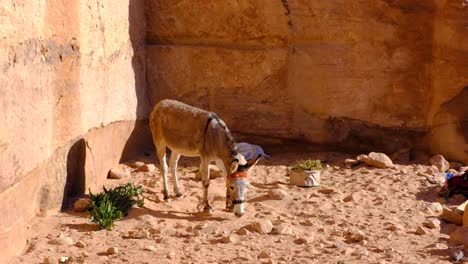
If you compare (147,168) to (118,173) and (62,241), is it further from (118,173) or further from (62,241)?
(62,241)

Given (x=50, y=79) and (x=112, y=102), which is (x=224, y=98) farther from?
(x=50, y=79)

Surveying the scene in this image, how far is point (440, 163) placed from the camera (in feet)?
36.9

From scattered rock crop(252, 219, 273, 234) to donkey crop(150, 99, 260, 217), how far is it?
0.40 m

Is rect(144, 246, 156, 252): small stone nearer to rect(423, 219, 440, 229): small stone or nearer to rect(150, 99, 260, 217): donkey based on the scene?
rect(150, 99, 260, 217): donkey

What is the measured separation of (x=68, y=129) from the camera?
8.62 meters

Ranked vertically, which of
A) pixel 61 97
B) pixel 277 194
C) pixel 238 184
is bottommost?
pixel 277 194

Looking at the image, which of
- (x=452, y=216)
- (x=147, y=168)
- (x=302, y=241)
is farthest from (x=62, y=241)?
(x=452, y=216)

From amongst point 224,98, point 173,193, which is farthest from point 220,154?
point 224,98

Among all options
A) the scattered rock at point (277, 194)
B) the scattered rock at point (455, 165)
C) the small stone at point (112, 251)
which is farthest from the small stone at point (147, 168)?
the scattered rock at point (455, 165)

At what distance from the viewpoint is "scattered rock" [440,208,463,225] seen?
326 inches

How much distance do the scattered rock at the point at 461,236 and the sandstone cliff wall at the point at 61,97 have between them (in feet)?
14.8

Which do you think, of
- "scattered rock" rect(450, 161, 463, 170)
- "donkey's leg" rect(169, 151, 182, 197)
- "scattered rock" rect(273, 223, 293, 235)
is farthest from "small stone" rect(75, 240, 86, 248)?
"scattered rock" rect(450, 161, 463, 170)

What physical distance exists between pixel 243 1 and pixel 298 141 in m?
2.57

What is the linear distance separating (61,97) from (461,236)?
4.81 m
